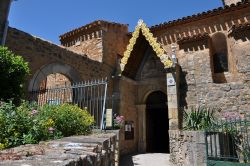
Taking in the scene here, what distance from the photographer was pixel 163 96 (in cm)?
1351

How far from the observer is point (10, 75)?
7254 mm

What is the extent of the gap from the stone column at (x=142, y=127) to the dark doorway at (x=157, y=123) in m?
0.35

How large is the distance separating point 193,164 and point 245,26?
22.2 feet

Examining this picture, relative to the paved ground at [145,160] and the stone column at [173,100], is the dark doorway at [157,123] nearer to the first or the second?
the paved ground at [145,160]

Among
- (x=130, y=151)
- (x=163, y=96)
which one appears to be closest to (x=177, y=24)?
(x=163, y=96)

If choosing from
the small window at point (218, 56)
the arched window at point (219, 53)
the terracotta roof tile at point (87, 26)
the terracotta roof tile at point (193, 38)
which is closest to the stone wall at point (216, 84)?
the small window at point (218, 56)

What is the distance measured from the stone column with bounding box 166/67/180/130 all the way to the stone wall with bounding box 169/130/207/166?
0.68m

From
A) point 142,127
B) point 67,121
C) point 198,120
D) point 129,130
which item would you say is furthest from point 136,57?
point 67,121

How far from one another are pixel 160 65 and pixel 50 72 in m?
6.12

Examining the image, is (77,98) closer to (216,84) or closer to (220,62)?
(216,84)

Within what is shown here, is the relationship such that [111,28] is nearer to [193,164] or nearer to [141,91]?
[141,91]

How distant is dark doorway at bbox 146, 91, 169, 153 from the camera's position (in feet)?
44.4

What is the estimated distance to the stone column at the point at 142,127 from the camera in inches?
516

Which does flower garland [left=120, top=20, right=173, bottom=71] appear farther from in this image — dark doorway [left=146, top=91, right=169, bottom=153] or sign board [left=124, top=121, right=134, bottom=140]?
sign board [left=124, top=121, right=134, bottom=140]
